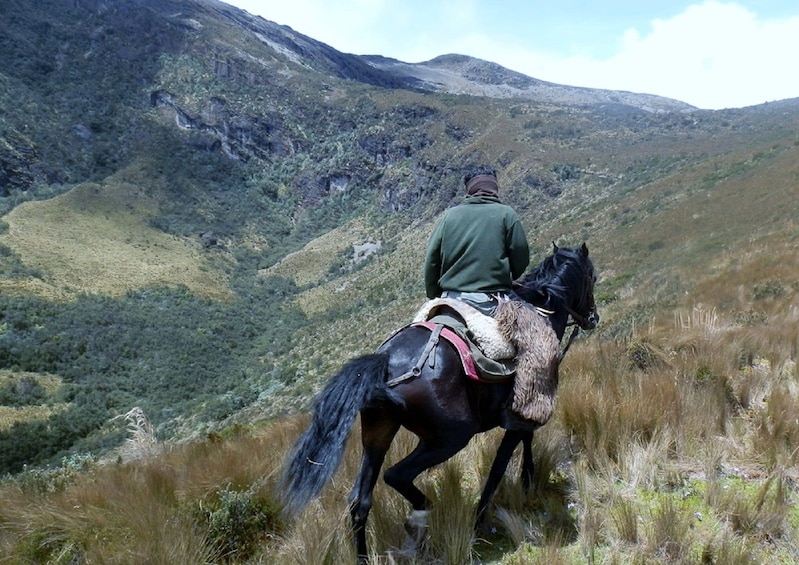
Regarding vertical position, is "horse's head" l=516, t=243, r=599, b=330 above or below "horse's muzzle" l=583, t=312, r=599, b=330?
above

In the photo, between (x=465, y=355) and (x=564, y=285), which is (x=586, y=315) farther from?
(x=465, y=355)

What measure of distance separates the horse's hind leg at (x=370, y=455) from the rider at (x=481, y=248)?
115cm

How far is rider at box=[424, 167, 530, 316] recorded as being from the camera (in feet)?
12.6

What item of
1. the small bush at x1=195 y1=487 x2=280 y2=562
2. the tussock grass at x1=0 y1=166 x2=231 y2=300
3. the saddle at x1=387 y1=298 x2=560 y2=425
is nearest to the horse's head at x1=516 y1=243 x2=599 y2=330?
the saddle at x1=387 y1=298 x2=560 y2=425

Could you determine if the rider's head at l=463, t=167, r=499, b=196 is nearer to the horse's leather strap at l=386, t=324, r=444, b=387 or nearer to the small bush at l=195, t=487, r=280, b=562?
the horse's leather strap at l=386, t=324, r=444, b=387

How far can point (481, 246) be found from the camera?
384cm

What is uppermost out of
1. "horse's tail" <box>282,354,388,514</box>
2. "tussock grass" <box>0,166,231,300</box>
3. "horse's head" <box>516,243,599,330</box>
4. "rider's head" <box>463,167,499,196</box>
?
"rider's head" <box>463,167,499,196</box>

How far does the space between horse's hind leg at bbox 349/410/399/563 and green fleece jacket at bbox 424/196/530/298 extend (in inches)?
48.2


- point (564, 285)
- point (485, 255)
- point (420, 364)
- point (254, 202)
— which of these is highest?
point (485, 255)

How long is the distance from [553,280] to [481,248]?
3.28 feet

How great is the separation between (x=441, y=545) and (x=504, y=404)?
1.05m

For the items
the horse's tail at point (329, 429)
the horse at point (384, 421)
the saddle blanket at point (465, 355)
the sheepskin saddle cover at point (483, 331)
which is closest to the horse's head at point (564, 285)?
the sheepskin saddle cover at point (483, 331)

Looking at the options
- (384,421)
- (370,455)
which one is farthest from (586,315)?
(370,455)

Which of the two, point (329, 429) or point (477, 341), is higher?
point (477, 341)
